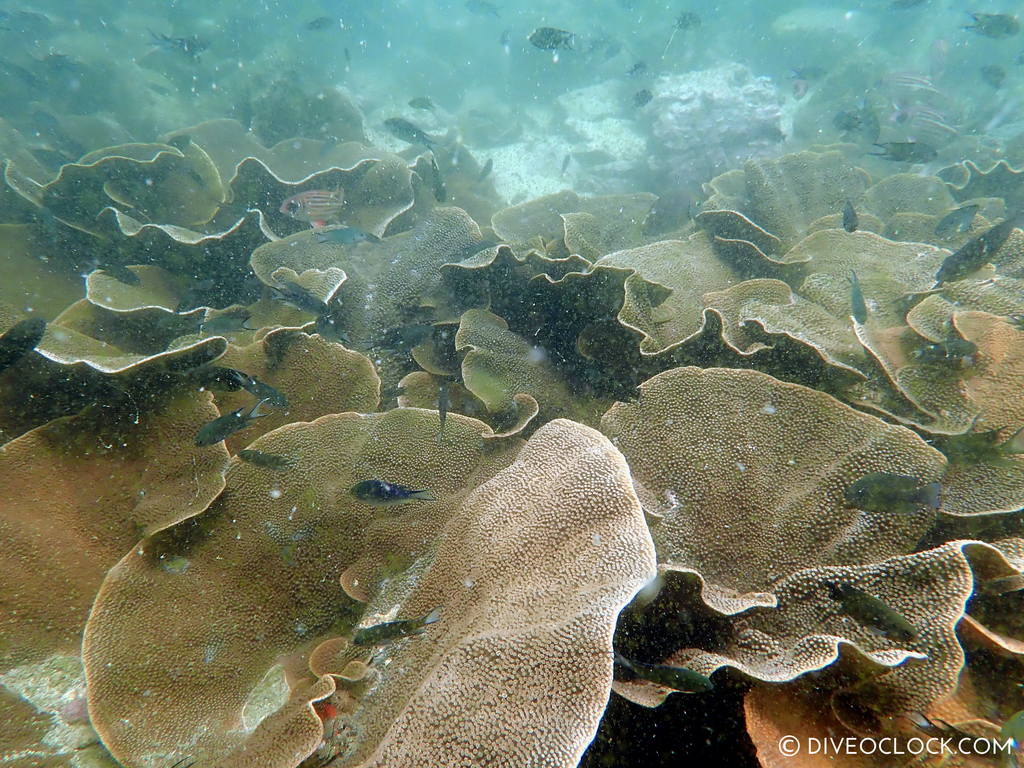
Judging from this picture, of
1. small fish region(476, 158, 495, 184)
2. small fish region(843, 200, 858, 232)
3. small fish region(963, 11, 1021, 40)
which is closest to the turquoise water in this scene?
small fish region(843, 200, 858, 232)

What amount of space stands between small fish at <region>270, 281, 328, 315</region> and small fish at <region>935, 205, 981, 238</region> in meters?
5.27

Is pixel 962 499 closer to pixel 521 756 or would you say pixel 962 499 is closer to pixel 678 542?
pixel 678 542

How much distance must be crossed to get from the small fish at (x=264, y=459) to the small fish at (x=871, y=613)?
2231 mm

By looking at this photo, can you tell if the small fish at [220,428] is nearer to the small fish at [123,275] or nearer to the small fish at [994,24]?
the small fish at [123,275]

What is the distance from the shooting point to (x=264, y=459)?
2.07 meters

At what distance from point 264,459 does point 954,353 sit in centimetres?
341

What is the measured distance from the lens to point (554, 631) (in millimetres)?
1303

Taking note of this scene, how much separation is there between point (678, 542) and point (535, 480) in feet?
2.29

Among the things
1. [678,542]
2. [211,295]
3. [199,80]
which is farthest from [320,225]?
[199,80]

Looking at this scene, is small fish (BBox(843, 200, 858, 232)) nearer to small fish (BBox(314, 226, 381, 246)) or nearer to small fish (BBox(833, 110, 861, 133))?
small fish (BBox(314, 226, 381, 246))

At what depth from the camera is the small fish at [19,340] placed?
81.0 inches

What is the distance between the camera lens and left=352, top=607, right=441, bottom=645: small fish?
1601mm

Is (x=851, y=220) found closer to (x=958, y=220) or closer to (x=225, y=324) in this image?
(x=958, y=220)

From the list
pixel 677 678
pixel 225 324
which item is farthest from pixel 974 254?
pixel 225 324
